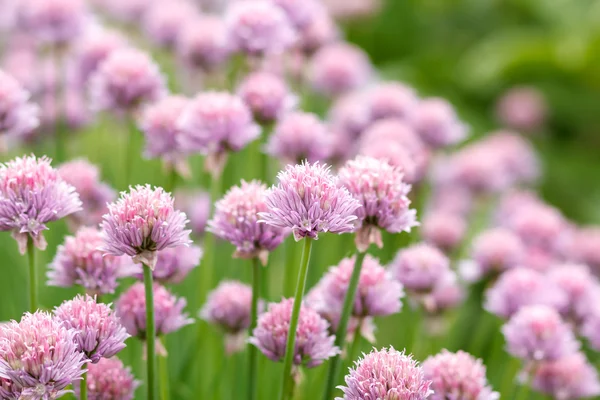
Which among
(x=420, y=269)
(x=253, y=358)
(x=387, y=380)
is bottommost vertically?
(x=387, y=380)

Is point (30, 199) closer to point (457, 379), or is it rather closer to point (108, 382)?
point (108, 382)

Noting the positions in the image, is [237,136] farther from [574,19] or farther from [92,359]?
[574,19]

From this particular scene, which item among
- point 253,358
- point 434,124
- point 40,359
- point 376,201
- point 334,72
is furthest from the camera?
point 334,72

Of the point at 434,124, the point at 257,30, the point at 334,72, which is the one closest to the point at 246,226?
the point at 257,30

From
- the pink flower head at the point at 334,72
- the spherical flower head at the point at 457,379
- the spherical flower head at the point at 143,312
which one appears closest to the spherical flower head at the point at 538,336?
the spherical flower head at the point at 457,379

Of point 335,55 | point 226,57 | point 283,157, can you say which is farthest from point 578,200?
point 283,157

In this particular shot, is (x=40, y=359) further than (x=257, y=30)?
No
